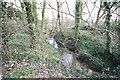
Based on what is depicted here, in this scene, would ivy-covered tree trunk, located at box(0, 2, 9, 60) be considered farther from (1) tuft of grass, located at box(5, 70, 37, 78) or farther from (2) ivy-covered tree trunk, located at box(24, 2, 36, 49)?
(2) ivy-covered tree trunk, located at box(24, 2, 36, 49)

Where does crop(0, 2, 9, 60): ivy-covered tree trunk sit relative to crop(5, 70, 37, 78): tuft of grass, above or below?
above

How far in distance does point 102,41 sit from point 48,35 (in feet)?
23.0

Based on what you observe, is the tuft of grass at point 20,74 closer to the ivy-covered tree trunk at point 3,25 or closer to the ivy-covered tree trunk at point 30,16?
the ivy-covered tree trunk at point 3,25

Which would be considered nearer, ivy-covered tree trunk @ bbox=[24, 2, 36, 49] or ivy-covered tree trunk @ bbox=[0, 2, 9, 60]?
ivy-covered tree trunk @ bbox=[0, 2, 9, 60]

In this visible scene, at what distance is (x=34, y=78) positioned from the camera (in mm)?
3105

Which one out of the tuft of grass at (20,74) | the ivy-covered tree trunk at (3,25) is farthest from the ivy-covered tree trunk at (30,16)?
the tuft of grass at (20,74)

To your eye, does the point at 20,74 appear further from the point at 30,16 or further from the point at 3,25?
the point at 30,16

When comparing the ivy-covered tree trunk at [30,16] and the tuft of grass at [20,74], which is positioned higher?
the ivy-covered tree trunk at [30,16]

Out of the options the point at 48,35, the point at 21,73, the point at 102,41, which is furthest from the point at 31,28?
the point at 48,35

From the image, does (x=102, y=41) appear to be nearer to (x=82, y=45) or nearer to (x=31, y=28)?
(x=82, y=45)

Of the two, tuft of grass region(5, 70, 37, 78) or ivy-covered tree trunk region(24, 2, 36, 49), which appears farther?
ivy-covered tree trunk region(24, 2, 36, 49)

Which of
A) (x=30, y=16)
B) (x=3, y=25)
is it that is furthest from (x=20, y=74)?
(x=30, y=16)

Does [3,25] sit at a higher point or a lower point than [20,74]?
higher

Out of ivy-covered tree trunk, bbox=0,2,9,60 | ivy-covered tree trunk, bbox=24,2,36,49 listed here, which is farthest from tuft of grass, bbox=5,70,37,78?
ivy-covered tree trunk, bbox=24,2,36,49
